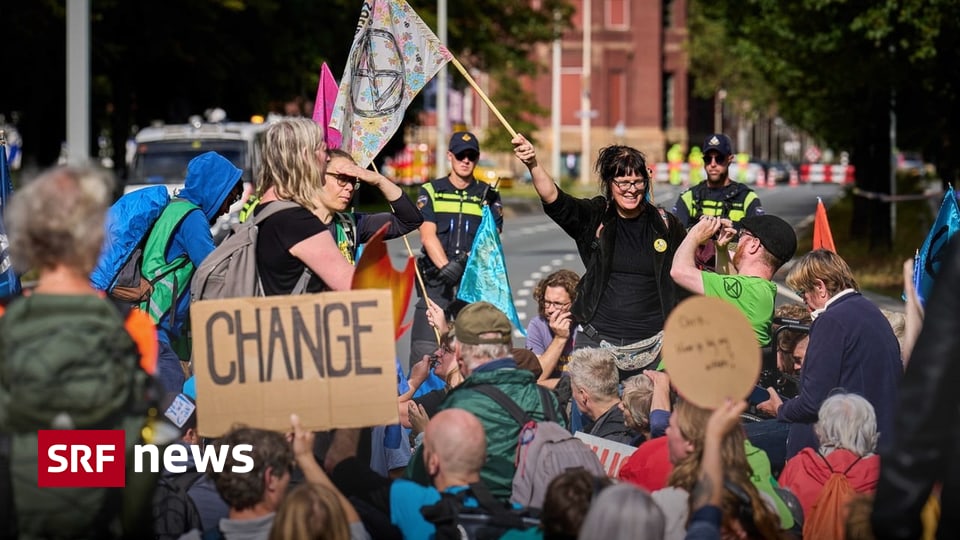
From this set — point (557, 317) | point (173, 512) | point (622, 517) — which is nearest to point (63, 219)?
point (173, 512)

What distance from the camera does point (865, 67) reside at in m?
23.6

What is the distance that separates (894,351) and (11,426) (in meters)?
3.70

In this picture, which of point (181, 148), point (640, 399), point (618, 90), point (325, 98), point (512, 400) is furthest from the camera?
point (618, 90)

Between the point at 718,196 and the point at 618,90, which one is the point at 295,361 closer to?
the point at 718,196

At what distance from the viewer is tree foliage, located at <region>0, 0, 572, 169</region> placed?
34281mm

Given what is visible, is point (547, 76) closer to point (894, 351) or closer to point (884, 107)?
point (884, 107)

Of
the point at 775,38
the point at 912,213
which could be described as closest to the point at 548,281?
the point at 775,38

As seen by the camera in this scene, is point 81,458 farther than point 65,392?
Yes

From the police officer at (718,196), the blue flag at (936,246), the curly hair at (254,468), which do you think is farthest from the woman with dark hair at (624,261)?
the curly hair at (254,468)

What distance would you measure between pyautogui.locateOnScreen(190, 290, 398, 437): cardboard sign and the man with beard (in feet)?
7.02

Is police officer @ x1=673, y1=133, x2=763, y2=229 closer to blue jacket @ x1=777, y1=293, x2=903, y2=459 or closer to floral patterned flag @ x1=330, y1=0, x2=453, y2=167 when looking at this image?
floral patterned flag @ x1=330, y1=0, x2=453, y2=167

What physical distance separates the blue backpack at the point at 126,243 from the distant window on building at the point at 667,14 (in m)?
95.1

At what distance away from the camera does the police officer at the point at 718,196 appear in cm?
994

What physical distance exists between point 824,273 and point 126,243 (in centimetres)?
321
